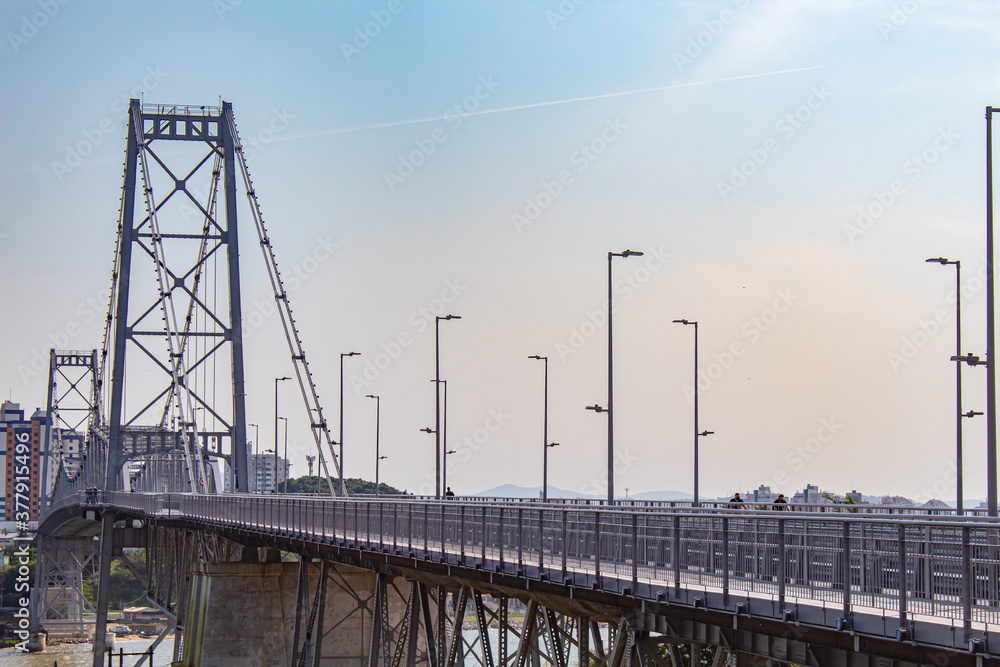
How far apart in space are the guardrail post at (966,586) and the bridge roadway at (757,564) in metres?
0.01

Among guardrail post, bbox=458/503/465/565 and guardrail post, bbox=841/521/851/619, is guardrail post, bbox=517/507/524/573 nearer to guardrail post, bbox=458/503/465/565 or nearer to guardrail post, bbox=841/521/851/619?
guardrail post, bbox=458/503/465/565

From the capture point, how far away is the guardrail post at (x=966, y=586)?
14469 mm

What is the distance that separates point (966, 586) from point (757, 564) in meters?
3.75

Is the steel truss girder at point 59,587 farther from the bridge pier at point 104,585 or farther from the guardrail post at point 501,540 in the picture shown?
the guardrail post at point 501,540

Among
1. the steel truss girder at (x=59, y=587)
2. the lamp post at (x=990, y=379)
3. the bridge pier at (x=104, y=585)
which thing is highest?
the lamp post at (x=990, y=379)

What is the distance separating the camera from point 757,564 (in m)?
18.2

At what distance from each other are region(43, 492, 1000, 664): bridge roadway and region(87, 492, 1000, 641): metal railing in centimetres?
2

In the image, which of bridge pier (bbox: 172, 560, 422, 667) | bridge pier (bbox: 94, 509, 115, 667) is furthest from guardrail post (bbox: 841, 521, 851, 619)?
bridge pier (bbox: 94, 509, 115, 667)

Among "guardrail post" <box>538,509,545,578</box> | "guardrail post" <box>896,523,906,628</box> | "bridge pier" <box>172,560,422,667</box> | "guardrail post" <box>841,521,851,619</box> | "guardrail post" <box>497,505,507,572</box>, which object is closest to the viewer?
"guardrail post" <box>896,523,906,628</box>

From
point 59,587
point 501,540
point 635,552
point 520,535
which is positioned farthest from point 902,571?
point 59,587

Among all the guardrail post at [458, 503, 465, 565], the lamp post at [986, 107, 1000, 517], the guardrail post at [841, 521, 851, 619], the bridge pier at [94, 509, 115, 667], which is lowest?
the bridge pier at [94, 509, 115, 667]

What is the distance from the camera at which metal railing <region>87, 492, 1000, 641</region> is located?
50.7 ft

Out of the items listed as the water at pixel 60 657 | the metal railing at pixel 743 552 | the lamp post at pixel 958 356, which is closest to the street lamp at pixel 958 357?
the lamp post at pixel 958 356

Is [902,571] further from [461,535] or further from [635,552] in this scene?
[461,535]
